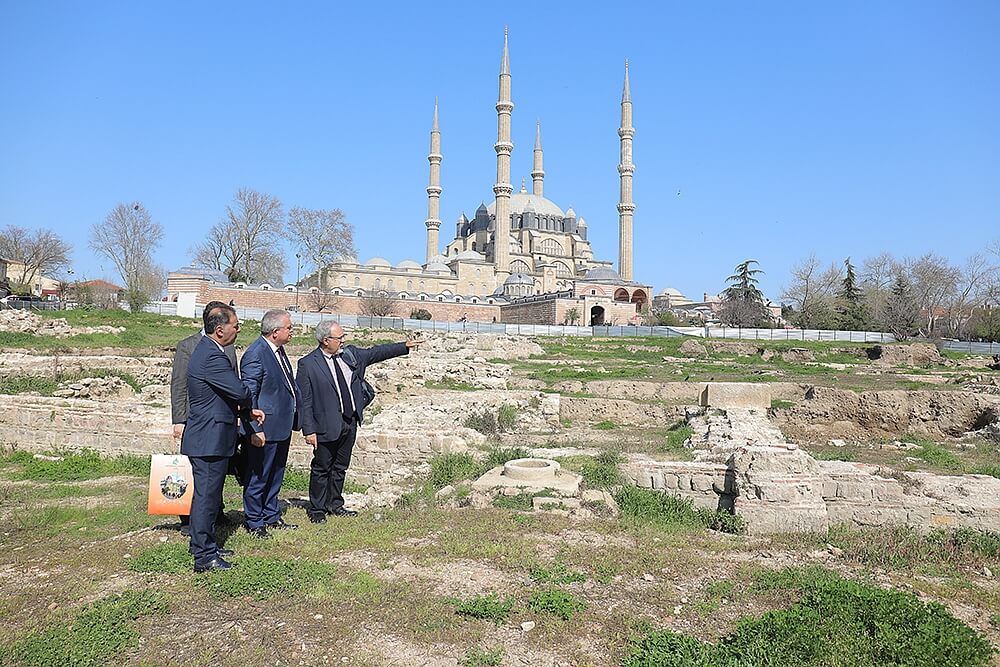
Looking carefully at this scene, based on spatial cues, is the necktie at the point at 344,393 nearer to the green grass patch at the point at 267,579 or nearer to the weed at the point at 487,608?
the green grass patch at the point at 267,579

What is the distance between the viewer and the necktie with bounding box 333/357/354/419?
A: 5402 millimetres

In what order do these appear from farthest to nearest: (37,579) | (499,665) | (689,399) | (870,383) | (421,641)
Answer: (870,383) < (689,399) < (37,579) < (421,641) < (499,665)

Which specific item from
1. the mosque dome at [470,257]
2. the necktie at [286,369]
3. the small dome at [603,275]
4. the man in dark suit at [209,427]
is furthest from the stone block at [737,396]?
the mosque dome at [470,257]

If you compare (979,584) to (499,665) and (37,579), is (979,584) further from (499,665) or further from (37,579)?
(37,579)

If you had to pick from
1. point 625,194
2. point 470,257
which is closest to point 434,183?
point 470,257

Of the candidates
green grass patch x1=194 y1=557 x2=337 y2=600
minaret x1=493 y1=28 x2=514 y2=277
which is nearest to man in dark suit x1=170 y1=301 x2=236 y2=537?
green grass patch x1=194 y1=557 x2=337 y2=600

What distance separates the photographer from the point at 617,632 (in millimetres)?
3332

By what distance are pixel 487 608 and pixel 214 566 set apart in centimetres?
178

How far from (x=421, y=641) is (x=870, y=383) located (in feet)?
59.8

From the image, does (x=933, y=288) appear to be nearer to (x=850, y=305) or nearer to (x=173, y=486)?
(x=850, y=305)

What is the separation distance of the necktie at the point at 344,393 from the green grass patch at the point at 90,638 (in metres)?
2.12

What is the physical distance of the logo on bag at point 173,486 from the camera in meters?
4.50

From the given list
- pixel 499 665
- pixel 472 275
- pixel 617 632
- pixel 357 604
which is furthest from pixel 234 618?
pixel 472 275

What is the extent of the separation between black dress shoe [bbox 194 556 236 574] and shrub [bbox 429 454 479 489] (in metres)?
2.83
